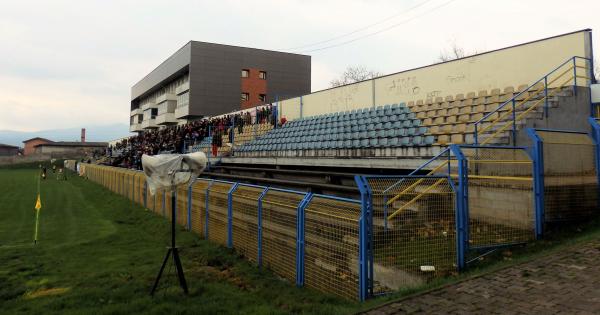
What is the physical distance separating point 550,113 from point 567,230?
11.3 ft

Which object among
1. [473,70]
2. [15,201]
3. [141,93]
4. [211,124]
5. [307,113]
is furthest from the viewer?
[141,93]

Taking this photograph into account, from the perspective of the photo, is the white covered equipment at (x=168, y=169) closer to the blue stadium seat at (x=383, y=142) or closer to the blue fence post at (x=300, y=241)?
the blue fence post at (x=300, y=241)

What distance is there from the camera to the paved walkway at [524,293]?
4.42m

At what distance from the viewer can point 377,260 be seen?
18.6 ft

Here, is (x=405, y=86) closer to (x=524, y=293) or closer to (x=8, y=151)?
(x=524, y=293)

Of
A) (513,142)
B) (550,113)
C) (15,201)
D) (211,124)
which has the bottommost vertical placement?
(15,201)

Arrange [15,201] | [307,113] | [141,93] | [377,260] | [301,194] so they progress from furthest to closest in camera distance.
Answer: [141,93] < [307,113] < [15,201] < [301,194] < [377,260]

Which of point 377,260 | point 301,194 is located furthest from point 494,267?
point 301,194

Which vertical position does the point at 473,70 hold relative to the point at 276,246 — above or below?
above

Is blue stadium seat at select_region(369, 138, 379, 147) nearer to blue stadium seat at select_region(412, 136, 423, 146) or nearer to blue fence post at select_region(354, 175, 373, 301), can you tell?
blue stadium seat at select_region(412, 136, 423, 146)

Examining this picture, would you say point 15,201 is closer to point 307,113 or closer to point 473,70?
point 307,113

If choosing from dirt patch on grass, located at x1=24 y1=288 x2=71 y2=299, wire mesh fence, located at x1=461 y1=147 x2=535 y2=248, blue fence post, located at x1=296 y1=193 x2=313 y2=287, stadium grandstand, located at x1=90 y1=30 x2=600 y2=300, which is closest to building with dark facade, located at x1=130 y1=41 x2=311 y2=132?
stadium grandstand, located at x1=90 y1=30 x2=600 y2=300

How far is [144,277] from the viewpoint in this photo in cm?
737

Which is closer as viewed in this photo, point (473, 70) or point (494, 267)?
point (494, 267)
